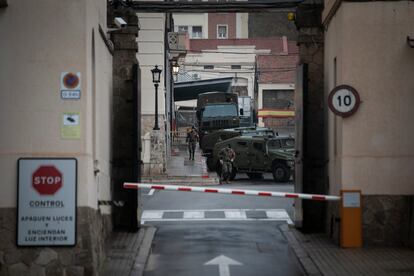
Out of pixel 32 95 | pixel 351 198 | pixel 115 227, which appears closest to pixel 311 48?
pixel 351 198

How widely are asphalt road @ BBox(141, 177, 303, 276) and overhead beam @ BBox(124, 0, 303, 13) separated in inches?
189

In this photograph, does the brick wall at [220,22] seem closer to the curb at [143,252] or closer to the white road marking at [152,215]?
the white road marking at [152,215]

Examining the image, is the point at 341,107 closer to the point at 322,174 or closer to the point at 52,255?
the point at 322,174

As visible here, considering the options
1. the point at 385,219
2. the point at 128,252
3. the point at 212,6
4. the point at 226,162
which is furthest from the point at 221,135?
the point at 128,252

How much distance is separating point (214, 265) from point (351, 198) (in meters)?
2.83

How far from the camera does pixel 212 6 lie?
18.1 metres

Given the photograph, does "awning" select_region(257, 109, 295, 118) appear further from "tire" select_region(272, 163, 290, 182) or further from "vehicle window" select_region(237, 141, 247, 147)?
"tire" select_region(272, 163, 290, 182)

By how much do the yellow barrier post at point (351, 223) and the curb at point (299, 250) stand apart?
2.54ft

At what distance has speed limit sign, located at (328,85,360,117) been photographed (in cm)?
1406

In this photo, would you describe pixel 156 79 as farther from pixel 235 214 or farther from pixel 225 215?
pixel 225 215

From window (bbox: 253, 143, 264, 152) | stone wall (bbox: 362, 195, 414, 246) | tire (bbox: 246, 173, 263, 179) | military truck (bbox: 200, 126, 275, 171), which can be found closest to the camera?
stone wall (bbox: 362, 195, 414, 246)

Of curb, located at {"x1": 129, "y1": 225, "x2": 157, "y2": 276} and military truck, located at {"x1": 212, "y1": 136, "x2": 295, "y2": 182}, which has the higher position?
military truck, located at {"x1": 212, "y1": 136, "x2": 295, "y2": 182}

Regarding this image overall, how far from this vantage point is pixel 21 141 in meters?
10.8

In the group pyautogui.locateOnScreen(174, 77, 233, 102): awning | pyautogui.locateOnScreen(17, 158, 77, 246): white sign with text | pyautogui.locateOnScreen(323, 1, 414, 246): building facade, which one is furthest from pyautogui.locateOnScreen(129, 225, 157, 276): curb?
Answer: pyautogui.locateOnScreen(174, 77, 233, 102): awning
